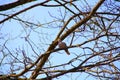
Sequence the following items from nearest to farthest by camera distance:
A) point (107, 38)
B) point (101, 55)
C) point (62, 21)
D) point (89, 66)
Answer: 1. point (89, 66)
2. point (101, 55)
3. point (107, 38)
4. point (62, 21)

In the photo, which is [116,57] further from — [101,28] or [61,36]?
[61,36]

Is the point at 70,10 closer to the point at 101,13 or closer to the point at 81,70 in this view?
the point at 101,13

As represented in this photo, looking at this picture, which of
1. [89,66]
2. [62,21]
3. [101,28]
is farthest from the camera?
[62,21]

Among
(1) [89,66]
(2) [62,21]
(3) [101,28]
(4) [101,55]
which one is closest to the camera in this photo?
(1) [89,66]

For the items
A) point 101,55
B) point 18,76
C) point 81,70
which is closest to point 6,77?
point 18,76

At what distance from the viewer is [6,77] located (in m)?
4.89

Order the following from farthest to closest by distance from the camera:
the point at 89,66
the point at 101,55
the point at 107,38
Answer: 1. the point at 107,38
2. the point at 101,55
3. the point at 89,66

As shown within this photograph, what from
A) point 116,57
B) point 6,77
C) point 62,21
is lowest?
point 6,77

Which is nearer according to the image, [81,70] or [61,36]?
[81,70]

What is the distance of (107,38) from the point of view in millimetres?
5516

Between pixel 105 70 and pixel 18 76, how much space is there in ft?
5.72

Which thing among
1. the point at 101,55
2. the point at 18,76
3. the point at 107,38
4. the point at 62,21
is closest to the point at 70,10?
the point at 62,21

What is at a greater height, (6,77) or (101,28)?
(101,28)

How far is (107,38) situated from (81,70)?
48.5 inches
